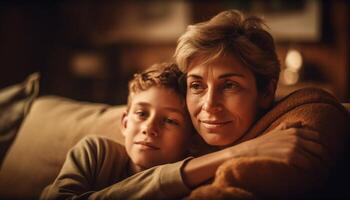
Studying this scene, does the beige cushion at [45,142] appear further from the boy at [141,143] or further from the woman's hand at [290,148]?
the woman's hand at [290,148]

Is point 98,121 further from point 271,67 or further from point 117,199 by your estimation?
point 271,67

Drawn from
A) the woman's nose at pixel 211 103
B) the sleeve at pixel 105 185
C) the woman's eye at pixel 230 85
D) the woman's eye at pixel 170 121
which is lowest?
the sleeve at pixel 105 185

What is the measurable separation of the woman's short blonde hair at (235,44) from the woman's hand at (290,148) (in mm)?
233

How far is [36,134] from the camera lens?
1.56m

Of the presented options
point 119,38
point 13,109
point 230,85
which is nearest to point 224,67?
point 230,85

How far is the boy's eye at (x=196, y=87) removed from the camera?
110 centimetres

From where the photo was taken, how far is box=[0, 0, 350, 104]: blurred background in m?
3.36

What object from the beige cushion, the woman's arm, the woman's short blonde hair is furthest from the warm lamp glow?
the woman's arm

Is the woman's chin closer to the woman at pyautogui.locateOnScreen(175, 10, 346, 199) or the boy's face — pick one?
the woman at pyautogui.locateOnScreen(175, 10, 346, 199)

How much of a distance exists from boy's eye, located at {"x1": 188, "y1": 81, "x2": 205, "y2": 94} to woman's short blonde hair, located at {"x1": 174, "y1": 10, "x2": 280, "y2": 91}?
0.18ft

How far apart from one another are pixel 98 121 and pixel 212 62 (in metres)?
0.61

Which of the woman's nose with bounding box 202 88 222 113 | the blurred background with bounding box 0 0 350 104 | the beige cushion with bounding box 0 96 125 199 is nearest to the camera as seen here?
the woman's nose with bounding box 202 88 222 113

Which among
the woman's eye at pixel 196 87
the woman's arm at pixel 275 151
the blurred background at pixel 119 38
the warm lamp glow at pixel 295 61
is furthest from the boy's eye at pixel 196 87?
the blurred background at pixel 119 38

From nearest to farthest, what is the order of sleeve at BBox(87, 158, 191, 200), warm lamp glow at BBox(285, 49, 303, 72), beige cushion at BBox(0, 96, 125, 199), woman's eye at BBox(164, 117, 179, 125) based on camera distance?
sleeve at BBox(87, 158, 191, 200)
woman's eye at BBox(164, 117, 179, 125)
beige cushion at BBox(0, 96, 125, 199)
warm lamp glow at BBox(285, 49, 303, 72)
